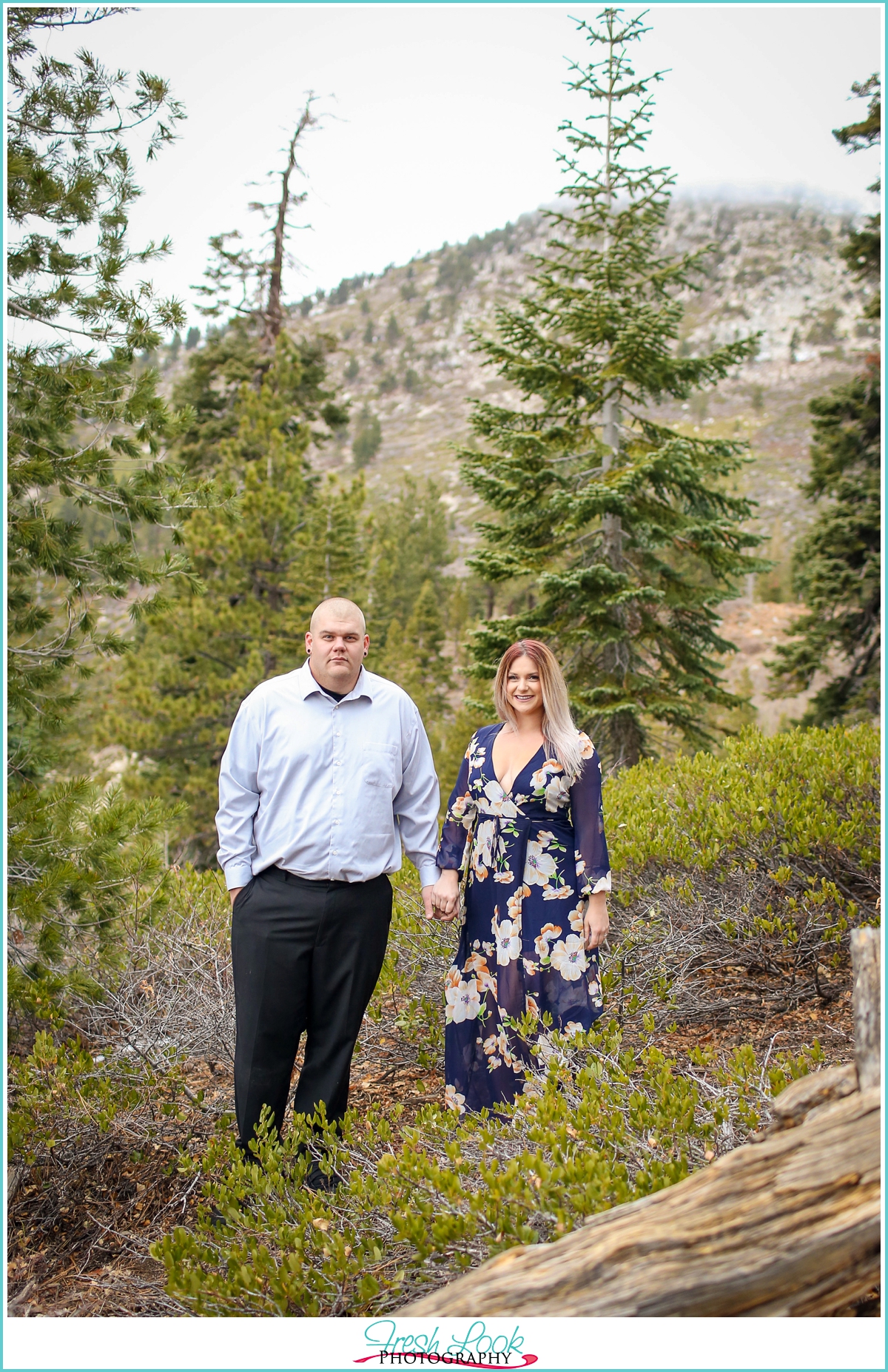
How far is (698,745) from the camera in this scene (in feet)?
37.4

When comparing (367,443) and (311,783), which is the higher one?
(367,443)

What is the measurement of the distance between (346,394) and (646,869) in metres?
127

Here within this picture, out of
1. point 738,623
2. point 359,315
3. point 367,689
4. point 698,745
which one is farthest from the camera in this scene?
point 359,315

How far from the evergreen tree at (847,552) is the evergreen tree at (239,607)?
7.53 m

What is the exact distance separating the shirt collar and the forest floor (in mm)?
1465

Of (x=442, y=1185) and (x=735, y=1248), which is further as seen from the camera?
(x=442, y=1185)

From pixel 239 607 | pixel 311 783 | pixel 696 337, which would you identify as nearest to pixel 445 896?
pixel 311 783

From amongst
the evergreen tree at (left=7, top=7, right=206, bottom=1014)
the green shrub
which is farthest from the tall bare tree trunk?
the green shrub

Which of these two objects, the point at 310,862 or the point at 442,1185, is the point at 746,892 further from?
the point at 442,1185

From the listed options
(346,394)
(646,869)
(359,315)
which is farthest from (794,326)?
(646,869)

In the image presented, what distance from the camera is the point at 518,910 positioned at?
11.0ft

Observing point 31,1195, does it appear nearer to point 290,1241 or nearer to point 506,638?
point 290,1241

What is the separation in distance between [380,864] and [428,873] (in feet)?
1.03

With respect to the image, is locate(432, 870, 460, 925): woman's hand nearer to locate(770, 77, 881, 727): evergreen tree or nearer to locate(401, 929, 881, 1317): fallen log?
locate(401, 929, 881, 1317): fallen log
